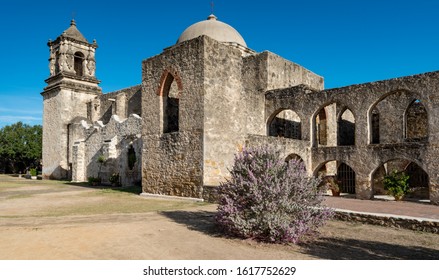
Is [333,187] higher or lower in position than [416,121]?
lower

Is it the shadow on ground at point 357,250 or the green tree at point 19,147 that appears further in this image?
the green tree at point 19,147

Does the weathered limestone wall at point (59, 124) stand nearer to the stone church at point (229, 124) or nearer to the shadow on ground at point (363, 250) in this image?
the stone church at point (229, 124)

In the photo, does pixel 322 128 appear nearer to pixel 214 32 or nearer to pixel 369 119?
pixel 369 119

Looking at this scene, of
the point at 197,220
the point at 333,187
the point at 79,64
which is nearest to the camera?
the point at 197,220

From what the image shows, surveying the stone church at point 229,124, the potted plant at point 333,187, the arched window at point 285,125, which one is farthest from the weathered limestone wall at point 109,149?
the potted plant at point 333,187

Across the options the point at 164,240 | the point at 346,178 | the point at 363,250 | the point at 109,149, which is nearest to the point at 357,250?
the point at 363,250

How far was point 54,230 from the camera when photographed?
614 cm

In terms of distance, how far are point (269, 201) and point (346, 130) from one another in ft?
56.0

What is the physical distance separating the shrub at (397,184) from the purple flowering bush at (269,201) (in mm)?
8874

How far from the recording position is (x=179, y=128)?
38.7 ft

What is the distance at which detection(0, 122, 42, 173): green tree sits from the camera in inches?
1466

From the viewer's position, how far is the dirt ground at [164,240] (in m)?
4.73

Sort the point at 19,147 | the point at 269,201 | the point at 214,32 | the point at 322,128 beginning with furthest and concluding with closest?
1. the point at 19,147
2. the point at 214,32
3. the point at 322,128
4. the point at 269,201

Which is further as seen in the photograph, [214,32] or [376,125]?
[214,32]
